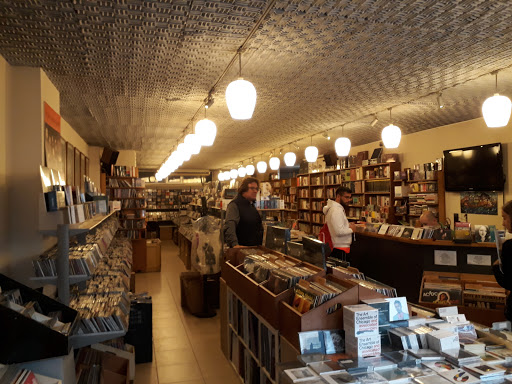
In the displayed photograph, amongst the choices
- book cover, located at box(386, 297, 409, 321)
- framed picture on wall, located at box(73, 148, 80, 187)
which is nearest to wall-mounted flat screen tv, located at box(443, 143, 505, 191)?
book cover, located at box(386, 297, 409, 321)

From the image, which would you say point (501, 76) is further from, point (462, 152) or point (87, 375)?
point (87, 375)

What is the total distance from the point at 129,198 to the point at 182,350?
19.3ft

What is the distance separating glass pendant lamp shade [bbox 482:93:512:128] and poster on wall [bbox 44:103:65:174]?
4.75 m

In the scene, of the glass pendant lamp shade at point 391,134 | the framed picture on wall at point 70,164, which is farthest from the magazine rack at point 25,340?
the glass pendant lamp shade at point 391,134

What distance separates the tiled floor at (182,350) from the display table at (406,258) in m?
2.70

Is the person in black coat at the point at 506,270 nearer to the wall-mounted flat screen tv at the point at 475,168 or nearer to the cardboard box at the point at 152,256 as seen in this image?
the wall-mounted flat screen tv at the point at 475,168

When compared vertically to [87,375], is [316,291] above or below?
above

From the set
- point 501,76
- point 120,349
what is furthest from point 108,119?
point 501,76

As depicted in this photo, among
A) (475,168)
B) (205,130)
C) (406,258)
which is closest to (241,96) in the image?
(205,130)

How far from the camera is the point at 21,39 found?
3.17m

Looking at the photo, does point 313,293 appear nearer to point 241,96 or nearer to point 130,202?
point 241,96

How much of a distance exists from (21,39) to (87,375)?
9.23ft

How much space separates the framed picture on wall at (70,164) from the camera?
20.5 ft

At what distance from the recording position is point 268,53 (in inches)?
143
